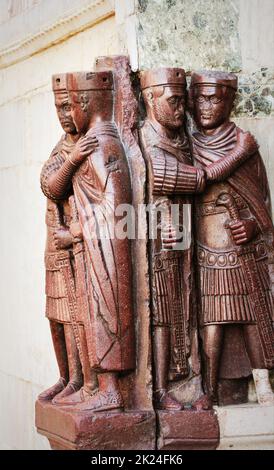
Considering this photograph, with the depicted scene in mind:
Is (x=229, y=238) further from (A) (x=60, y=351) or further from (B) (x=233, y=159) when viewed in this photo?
(A) (x=60, y=351)

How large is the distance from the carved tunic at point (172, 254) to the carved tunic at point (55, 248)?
1.34 ft

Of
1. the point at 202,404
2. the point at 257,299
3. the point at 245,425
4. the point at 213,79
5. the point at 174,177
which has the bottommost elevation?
the point at 245,425

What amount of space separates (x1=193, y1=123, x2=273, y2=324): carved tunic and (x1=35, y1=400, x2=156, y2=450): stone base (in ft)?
1.69

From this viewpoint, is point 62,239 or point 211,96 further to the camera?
point 62,239

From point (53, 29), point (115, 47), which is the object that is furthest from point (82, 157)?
point (53, 29)

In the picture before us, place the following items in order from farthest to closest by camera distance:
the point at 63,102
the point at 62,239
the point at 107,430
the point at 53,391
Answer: the point at 53,391 → the point at 62,239 → the point at 63,102 → the point at 107,430

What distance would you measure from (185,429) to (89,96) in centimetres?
142

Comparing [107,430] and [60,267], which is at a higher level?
[60,267]

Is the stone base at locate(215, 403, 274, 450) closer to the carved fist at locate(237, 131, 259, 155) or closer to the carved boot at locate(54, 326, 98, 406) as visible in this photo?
the carved boot at locate(54, 326, 98, 406)

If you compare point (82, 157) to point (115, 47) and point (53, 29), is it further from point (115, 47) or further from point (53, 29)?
point (53, 29)

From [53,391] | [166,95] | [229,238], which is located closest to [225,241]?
[229,238]

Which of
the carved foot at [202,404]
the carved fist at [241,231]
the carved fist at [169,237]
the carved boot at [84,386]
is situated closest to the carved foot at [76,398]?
the carved boot at [84,386]

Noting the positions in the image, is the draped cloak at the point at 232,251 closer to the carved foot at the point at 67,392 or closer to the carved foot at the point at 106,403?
the carved foot at the point at 106,403

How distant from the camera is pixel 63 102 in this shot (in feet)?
22.0
